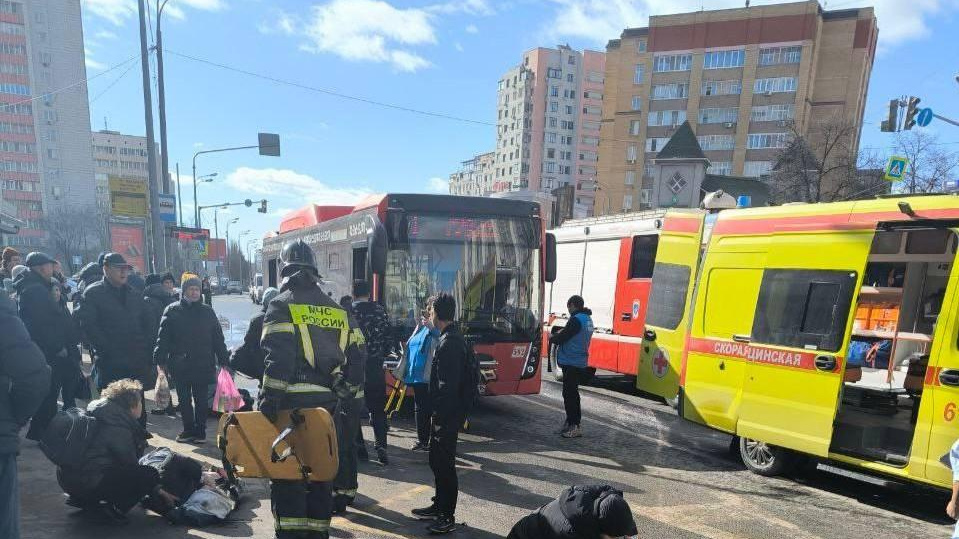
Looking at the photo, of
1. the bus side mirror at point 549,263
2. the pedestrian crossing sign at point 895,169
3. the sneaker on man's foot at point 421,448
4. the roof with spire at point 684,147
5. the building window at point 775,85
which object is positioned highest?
the building window at point 775,85

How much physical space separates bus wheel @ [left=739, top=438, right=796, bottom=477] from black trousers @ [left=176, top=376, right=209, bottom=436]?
6160 millimetres

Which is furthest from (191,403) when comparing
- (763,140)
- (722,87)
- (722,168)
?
(722,87)

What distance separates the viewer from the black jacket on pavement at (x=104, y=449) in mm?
3490

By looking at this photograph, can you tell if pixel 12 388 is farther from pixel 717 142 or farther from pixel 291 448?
pixel 717 142

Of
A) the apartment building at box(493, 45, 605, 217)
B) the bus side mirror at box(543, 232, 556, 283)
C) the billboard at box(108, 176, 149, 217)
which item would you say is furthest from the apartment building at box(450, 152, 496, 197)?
the bus side mirror at box(543, 232, 556, 283)

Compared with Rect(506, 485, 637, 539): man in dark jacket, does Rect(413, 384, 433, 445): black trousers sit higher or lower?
lower

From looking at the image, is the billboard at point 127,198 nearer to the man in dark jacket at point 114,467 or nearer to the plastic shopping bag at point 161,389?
the plastic shopping bag at point 161,389

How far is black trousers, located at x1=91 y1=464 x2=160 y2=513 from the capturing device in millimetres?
3535

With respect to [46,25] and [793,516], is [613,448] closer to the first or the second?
[793,516]

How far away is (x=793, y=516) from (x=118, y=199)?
823 inches

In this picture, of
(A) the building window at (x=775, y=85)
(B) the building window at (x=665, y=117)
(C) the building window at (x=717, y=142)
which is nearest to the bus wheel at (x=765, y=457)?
(C) the building window at (x=717, y=142)

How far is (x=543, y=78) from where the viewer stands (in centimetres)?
8562

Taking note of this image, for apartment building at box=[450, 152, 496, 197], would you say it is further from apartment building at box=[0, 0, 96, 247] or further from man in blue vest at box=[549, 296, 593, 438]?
man in blue vest at box=[549, 296, 593, 438]

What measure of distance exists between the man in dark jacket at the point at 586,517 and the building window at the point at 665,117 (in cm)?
5746
